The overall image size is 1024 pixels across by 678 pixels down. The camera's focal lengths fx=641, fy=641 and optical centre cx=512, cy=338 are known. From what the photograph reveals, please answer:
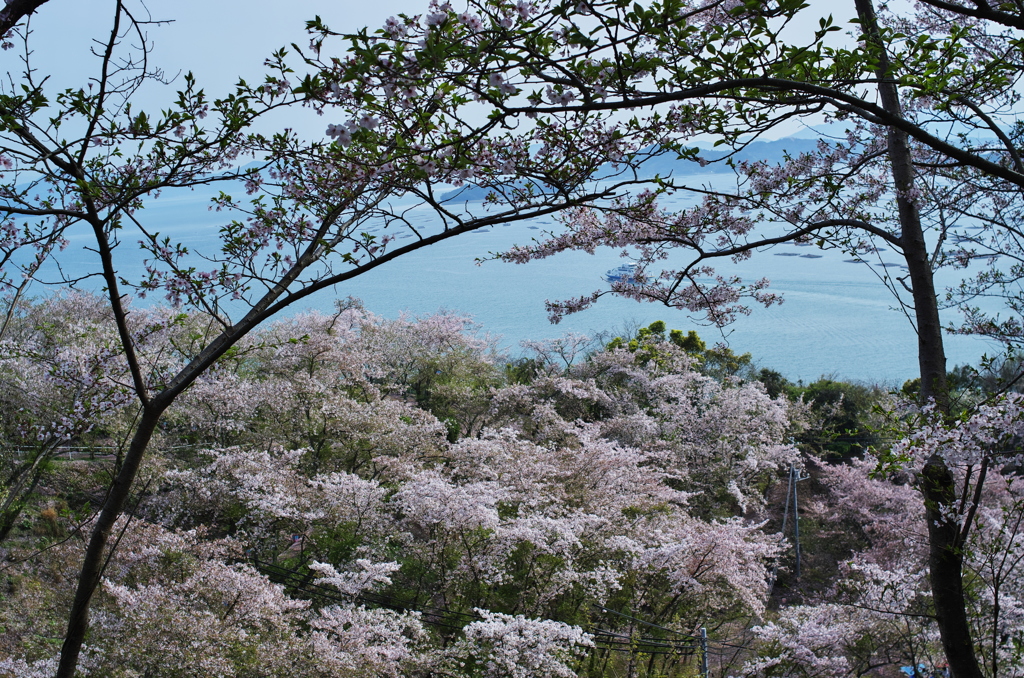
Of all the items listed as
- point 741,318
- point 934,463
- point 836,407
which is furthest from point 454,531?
point 741,318

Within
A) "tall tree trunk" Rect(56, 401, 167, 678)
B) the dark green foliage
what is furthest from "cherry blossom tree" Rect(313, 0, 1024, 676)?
the dark green foliage

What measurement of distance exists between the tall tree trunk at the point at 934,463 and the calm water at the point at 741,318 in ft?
35.8

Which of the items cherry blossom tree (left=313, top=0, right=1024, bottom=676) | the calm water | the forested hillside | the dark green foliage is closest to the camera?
cherry blossom tree (left=313, top=0, right=1024, bottom=676)

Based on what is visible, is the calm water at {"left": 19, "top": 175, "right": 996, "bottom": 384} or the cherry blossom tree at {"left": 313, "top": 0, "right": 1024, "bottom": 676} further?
the calm water at {"left": 19, "top": 175, "right": 996, "bottom": 384}

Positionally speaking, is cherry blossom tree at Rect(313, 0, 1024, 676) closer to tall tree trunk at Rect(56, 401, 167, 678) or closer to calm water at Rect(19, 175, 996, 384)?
tall tree trunk at Rect(56, 401, 167, 678)

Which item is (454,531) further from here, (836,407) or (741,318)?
(741,318)

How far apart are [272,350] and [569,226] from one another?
31.3ft

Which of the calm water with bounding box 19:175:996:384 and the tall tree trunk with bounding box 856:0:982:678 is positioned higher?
the calm water with bounding box 19:175:996:384

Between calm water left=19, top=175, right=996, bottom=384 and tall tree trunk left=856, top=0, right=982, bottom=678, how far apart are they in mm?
10899

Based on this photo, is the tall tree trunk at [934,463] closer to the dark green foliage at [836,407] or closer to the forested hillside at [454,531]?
the forested hillside at [454,531]

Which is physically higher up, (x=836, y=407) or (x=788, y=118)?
(x=836, y=407)

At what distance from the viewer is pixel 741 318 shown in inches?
824

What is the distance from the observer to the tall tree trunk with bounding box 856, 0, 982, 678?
8.08 feet

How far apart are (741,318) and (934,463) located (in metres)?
19.5
